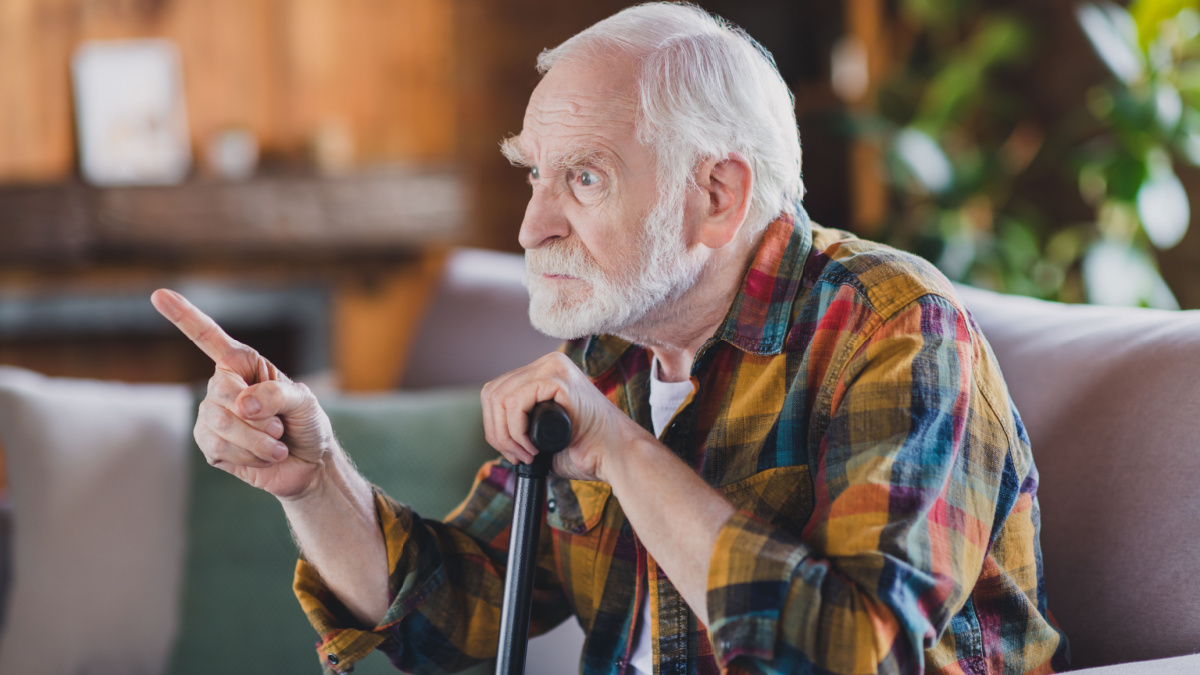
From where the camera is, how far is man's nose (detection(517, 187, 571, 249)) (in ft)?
3.17

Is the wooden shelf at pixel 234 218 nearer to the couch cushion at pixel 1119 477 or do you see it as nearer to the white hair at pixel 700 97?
the white hair at pixel 700 97

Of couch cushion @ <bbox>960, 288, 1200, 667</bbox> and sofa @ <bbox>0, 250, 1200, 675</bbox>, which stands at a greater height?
couch cushion @ <bbox>960, 288, 1200, 667</bbox>

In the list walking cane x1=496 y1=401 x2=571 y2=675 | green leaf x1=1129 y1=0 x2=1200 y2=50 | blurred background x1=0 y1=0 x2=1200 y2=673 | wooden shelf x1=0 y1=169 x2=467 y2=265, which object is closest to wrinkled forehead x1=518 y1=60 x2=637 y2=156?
walking cane x1=496 y1=401 x2=571 y2=675

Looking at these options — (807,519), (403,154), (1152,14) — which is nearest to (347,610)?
(807,519)

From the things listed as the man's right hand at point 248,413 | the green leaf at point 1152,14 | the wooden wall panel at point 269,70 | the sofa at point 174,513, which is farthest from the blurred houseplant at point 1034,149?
the wooden wall panel at point 269,70

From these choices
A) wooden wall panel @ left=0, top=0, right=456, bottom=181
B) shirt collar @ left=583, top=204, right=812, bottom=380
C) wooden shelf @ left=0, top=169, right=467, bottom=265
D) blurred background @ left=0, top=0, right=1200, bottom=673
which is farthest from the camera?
wooden wall panel @ left=0, top=0, right=456, bottom=181

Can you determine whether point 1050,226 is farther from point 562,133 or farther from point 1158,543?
point 562,133

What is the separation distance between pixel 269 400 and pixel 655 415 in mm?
408

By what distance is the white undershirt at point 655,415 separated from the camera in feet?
3.31

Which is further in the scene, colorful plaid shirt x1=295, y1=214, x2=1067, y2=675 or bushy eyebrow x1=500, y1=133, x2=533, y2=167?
bushy eyebrow x1=500, y1=133, x2=533, y2=167

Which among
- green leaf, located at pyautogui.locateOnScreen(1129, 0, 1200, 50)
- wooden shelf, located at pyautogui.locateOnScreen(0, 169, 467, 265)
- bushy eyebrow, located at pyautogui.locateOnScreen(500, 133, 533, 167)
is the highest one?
green leaf, located at pyautogui.locateOnScreen(1129, 0, 1200, 50)

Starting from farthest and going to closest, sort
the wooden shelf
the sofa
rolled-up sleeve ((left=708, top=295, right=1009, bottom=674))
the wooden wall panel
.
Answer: the wooden wall panel → the wooden shelf → the sofa → rolled-up sleeve ((left=708, top=295, right=1009, bottom=674))

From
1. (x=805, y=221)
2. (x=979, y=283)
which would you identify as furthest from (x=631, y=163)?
(x=979, y=283)

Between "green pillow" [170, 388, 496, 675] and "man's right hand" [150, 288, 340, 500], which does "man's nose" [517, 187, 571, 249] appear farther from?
"green pillow" [170, 388, 496, 675]
